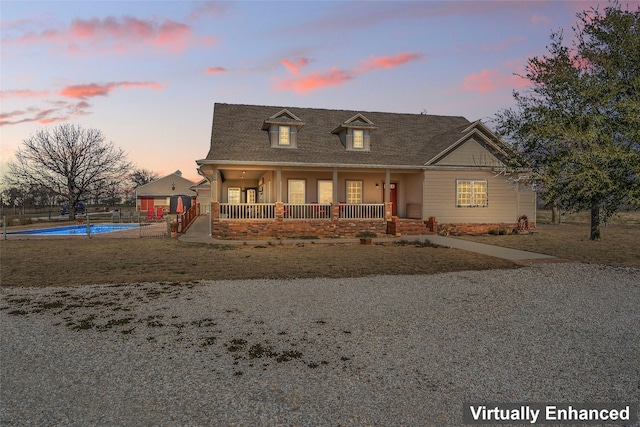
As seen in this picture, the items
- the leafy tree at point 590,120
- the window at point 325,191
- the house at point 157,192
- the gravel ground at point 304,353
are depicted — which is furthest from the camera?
A: the house at point 157,192

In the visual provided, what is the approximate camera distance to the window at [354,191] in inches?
916

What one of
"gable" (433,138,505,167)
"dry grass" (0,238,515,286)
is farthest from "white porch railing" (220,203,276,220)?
"gable" (433,138,505,167)

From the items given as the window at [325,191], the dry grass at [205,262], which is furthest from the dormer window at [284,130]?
the dry grass at [205,262]

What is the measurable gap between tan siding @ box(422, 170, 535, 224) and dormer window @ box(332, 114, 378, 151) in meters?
4.15

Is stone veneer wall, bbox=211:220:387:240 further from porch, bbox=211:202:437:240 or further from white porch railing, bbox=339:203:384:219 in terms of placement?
white porch railing, bbox=339:203:384:219

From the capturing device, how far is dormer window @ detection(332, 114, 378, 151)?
22.5m

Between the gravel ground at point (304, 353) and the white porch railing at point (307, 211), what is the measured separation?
41.7 feet

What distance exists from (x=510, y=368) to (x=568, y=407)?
0.84 meters

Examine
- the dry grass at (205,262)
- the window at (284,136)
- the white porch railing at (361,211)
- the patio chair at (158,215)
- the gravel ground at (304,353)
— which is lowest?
the gravel ground at (304,353)

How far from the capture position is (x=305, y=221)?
20.4 metres

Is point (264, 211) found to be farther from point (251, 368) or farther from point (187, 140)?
point (187, 140)

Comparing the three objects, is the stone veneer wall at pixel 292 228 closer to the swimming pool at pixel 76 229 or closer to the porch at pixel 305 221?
the porch at pixel 305 221

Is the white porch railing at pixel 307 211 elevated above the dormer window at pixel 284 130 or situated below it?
below

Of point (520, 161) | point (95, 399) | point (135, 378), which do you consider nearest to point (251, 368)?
point (135, 378)
